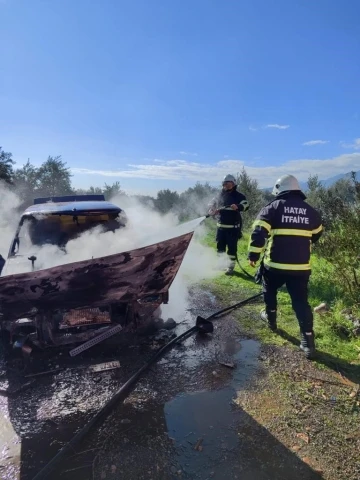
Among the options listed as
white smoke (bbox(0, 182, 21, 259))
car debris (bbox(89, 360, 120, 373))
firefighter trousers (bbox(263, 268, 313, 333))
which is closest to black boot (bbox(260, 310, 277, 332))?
firefighter trousers (bbox(263, 268, 313, 333))

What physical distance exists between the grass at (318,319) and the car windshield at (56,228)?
104 inches

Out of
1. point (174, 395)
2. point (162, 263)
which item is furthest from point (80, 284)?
point (174, 395)

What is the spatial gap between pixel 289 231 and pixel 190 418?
2.43m

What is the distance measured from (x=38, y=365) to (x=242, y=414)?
2.36 m

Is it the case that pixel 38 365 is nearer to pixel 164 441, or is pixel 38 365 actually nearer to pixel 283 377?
pixel 164 441

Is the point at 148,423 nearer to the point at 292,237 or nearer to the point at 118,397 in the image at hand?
the point at 118,397

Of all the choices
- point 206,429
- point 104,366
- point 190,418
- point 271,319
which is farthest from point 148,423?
point 271,319

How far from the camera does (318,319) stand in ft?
16.4

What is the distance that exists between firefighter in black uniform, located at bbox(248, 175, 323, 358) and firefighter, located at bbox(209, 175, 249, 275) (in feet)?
10.4

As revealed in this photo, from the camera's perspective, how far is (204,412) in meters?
3.01

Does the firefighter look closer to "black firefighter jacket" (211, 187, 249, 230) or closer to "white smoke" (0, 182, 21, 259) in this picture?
"black firefighter jacket" (211, 187, 249, 230)

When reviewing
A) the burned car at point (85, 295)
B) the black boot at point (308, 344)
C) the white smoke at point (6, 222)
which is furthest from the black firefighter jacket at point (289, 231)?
the white smoke at point (6, 222)

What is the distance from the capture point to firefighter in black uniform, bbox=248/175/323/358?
4.12m

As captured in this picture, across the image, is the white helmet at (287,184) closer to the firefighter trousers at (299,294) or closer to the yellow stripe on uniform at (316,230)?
the yellow stripe on uniform at (316,230)
